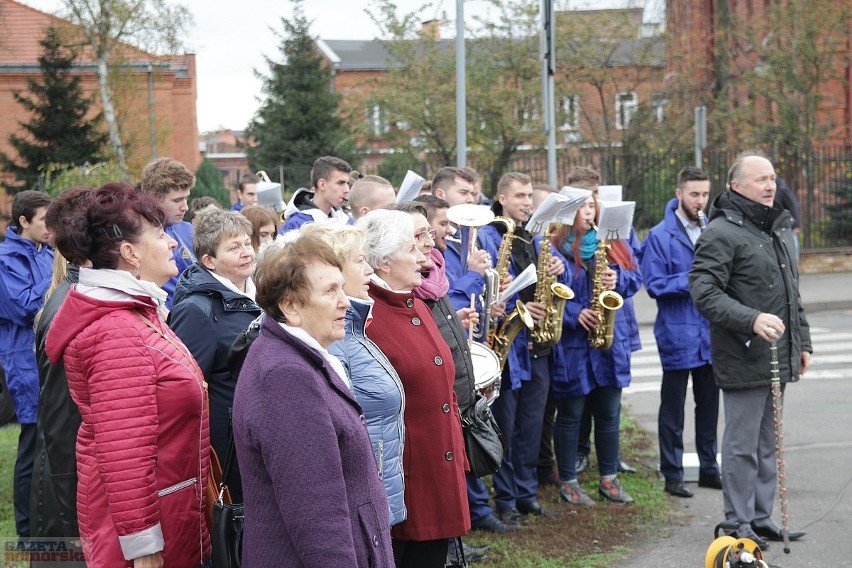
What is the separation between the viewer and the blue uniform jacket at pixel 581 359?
6.93 meters

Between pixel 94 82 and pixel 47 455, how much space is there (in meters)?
32.9

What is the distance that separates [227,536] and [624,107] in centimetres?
2397

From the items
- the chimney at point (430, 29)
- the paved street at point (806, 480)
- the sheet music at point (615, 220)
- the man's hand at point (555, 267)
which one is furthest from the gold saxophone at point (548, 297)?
the chimney at point (430, 29)

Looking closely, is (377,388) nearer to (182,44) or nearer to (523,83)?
(523,83)

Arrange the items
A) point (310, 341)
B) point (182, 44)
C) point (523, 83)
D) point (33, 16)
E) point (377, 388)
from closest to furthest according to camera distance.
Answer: point (310, 341)
point (377, 388)
point (523, 83)
point (182, 44)
point (33, 16)

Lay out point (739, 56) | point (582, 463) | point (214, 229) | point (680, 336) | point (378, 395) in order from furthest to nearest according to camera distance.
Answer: point (739, 56) < point (582, 463) < point (680, 336) < point (214, 229) < point (378, 395)

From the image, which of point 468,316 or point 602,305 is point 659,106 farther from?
point 468,316

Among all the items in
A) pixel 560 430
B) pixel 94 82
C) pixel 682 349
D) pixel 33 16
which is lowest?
pixel 560 430

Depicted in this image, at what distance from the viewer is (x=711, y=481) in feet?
24.1

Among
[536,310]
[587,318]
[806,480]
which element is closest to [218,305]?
[536,310]

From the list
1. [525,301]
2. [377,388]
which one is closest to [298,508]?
[377,388]

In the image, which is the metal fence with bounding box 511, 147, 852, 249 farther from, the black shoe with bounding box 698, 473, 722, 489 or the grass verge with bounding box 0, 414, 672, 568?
the black shoe with bounding box 698, 473, 722, 489

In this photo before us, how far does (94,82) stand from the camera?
34.3m

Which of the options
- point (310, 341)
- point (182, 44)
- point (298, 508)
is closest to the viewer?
point (298, 508)
